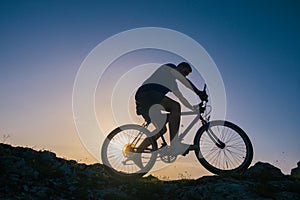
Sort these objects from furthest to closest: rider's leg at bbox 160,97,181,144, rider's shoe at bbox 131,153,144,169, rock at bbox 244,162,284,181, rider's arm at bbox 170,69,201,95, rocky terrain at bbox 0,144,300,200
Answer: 1. rider's shoe at bbox 131,153,144,169
2. rider's arm at bbox 170,69,201,95
3. rider's leg at bbox 160,97,181,144
4. rock at bbox 244,162,284,181
5. rocky terrain at bbox 0,144,300,200

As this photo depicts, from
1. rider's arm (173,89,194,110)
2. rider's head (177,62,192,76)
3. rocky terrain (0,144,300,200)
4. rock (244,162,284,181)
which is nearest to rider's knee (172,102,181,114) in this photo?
rider's arm (173,89,194,110)

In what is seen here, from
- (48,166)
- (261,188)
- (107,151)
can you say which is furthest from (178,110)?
(48,166)

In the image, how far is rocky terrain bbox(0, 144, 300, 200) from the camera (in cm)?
654

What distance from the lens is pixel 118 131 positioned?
9.12m

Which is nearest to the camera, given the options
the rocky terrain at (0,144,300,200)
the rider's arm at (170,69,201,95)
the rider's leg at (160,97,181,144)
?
the rocky terrain at (0,144,300,200)

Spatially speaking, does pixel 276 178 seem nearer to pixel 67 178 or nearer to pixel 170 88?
pixel 170 88

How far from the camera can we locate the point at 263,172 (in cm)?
828

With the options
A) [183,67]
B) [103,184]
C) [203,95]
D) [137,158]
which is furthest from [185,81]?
[103,184]

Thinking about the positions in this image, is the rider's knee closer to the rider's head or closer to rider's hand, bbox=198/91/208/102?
rider's hand, bbox=198/91/208/102

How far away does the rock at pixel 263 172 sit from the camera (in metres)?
7.98

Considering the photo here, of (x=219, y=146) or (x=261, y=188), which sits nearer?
(x=261, y=188)

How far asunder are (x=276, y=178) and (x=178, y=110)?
330 cm

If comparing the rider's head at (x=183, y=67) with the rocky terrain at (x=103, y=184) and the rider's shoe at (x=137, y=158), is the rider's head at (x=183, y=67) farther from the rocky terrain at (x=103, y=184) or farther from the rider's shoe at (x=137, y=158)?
the rocky terrain at (x=103, y=184)

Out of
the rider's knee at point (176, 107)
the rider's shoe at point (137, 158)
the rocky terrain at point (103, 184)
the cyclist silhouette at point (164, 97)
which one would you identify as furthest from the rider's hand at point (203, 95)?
the rider's shoe at point (137, 158)
